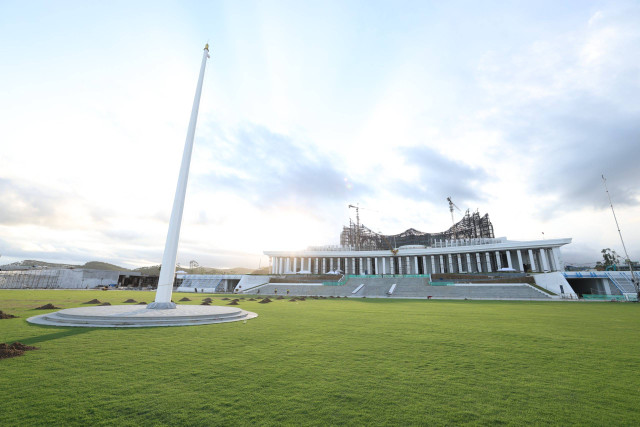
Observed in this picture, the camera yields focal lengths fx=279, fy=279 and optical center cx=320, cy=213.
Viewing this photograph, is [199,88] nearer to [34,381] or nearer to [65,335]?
[65,335]

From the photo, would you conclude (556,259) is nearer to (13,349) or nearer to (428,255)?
(428,255)

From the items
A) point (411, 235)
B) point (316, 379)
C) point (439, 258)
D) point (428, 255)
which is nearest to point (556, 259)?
point (439, 258)

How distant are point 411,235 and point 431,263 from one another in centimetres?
2851

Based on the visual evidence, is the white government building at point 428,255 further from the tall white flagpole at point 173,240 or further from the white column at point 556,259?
the tall white flagpole at point 173,240

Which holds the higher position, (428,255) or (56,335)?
(428,255)

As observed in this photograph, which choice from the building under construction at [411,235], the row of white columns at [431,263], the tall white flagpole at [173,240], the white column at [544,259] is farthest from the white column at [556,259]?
the tall white flagpole at [173,240]

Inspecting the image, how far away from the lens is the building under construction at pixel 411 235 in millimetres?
93625

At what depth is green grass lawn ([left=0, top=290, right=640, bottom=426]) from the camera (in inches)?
179

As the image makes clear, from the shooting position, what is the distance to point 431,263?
8106cm

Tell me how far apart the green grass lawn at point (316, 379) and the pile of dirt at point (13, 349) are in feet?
0.83

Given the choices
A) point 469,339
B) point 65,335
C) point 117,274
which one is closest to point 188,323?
point 65,335

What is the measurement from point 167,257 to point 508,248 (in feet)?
240

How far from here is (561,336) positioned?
36.8 feet

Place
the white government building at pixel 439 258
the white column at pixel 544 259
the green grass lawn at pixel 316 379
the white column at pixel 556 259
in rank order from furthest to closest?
the white government building at pixel 439 258 → the white column at pixel 544 259 → the white column at pixel 556 259 → the green grass lawn at pixel 316 379
